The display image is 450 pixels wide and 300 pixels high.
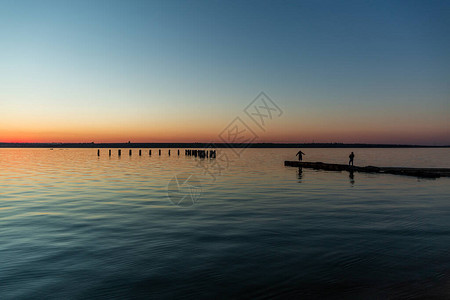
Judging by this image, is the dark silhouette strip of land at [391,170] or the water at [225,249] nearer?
the water at [225,249]

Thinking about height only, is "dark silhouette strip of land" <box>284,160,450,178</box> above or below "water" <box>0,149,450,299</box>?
above

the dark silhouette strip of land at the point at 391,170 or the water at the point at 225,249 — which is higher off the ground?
the dark silhouette strip of land at the point at 391,170

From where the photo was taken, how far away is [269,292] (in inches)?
324

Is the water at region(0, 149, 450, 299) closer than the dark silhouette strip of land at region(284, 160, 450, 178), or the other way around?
the water at region(0, 149, 450, 299)

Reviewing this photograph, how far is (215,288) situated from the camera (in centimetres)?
853

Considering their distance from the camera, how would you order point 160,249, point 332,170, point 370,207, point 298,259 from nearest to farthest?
point 298,259, point 160,249, point 370,207, point 332,170

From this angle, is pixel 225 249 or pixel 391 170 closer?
pixel 225 249

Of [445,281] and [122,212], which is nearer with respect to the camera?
[445,281]

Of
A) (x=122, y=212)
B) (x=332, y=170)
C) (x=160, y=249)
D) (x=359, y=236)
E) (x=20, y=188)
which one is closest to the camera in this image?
(x=160, y=249)

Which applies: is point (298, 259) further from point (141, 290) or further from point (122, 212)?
point (122, 212)

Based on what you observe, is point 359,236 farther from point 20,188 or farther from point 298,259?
point 20,188

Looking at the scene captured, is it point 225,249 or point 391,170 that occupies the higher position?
point 391,170

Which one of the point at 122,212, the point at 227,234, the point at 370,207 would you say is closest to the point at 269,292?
the point at 227,234

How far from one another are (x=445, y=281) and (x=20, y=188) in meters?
31.5
